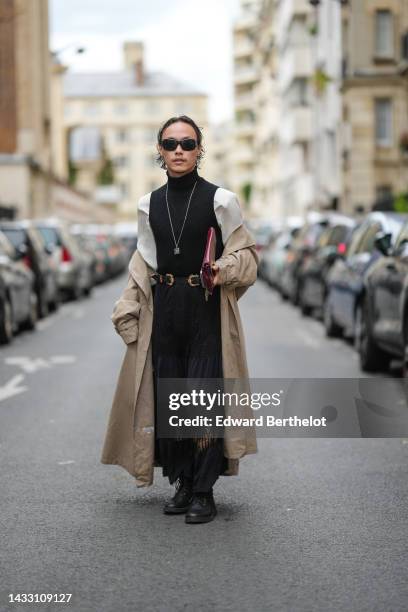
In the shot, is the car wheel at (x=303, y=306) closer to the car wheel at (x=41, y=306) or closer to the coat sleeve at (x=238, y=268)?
the car wheel at (x=41, y=306)

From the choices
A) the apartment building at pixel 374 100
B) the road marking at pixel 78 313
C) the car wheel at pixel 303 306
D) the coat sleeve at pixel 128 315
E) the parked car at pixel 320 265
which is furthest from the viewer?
the apartment building at pixel 374 100

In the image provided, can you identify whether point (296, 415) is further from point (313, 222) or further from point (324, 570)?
point (313, 222)

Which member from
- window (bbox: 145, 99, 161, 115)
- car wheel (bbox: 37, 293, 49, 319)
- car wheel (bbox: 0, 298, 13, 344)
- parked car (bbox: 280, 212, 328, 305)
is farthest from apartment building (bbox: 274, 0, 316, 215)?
window (bbox: 145, 99, 161, 115)

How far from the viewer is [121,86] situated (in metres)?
165

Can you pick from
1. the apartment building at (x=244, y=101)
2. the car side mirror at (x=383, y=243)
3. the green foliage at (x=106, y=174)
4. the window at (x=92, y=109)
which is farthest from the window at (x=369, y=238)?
the window at (x=92, y=109)

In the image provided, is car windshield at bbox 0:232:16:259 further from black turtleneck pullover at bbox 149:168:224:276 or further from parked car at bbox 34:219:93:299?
black turtleneck pullover at bbox 149:168:224:276

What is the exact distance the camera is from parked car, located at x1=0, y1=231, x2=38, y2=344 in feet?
57.5

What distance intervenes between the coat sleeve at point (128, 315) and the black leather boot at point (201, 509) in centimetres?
85

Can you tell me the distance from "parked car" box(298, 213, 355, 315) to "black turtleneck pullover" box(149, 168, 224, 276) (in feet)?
45.5

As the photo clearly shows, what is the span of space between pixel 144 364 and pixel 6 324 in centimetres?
1116

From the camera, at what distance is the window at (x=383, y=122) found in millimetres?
51312

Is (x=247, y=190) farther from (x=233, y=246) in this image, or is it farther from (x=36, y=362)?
(x=233, y=246)

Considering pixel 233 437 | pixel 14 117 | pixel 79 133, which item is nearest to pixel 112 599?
pixel 233 437

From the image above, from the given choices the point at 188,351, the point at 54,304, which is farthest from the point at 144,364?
the point at 54,304
